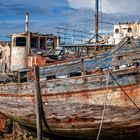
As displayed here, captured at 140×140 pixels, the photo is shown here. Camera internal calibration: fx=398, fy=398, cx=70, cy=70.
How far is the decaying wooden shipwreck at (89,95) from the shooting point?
39.7 feet

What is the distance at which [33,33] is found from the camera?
62.1ft

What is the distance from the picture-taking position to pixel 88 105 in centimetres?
1284

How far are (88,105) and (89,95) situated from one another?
376 mm

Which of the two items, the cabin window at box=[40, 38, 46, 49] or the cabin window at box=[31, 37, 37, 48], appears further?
the cabin window at box=[40, 38, 46, 49]

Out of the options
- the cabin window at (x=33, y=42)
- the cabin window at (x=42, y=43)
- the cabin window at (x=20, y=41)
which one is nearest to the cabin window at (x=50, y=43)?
the cabin window at (x=42, y=43)

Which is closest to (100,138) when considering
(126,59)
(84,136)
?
(84,136)

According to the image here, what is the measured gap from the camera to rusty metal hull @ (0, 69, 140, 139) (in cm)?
1213

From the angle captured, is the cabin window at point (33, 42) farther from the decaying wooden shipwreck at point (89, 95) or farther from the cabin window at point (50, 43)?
the decaying wooden shipwreck at point (89, 95)

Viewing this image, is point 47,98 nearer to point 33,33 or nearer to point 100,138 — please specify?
point 100,138

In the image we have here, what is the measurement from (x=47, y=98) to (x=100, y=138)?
2.30 meters

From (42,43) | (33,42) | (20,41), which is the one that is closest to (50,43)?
(42,43)

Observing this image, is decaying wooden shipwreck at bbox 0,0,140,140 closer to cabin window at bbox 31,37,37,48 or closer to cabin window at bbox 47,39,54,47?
cabin window at bbox 31,37,37,48

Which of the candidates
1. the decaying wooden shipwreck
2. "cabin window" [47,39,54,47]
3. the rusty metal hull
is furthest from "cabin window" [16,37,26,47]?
the rusty metal hull

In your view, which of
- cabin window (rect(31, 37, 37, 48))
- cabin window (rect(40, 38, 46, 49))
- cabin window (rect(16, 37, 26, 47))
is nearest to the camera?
cabin window (rect(16, 37, 26, 47))
